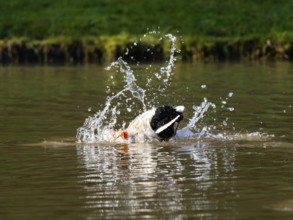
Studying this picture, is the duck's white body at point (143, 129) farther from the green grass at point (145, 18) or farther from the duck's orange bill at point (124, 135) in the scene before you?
the green grass at point (145, 18)

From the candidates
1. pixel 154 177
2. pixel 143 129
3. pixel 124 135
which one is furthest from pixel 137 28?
pixel 154 177

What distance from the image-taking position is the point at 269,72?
37438 mm

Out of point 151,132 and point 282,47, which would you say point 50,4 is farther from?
point 151,132

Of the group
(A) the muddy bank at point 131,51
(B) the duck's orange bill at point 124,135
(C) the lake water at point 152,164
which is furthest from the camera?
(A) the muddy bank at point 131,51

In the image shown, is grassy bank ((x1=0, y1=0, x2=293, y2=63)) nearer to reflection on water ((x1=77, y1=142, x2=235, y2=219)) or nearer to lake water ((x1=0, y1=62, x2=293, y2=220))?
lake water ((x1=0, y1=62, x2=293, y2=220))

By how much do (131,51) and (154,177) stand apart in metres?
32.7

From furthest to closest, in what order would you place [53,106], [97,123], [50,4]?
[50,4] → [53,106] → [97,123]

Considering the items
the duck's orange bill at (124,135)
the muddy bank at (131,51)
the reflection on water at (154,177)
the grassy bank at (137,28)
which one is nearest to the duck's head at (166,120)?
the reflection on water at (154,177)

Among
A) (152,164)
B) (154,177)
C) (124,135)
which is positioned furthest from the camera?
(124,135)

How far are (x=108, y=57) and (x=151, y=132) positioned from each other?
94.2 feet

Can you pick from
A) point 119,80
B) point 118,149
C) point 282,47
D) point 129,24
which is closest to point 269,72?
point 119,80

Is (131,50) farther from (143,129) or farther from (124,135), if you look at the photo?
(143,129)

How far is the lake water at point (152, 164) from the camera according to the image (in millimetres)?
12391

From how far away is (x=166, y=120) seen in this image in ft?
61.2
